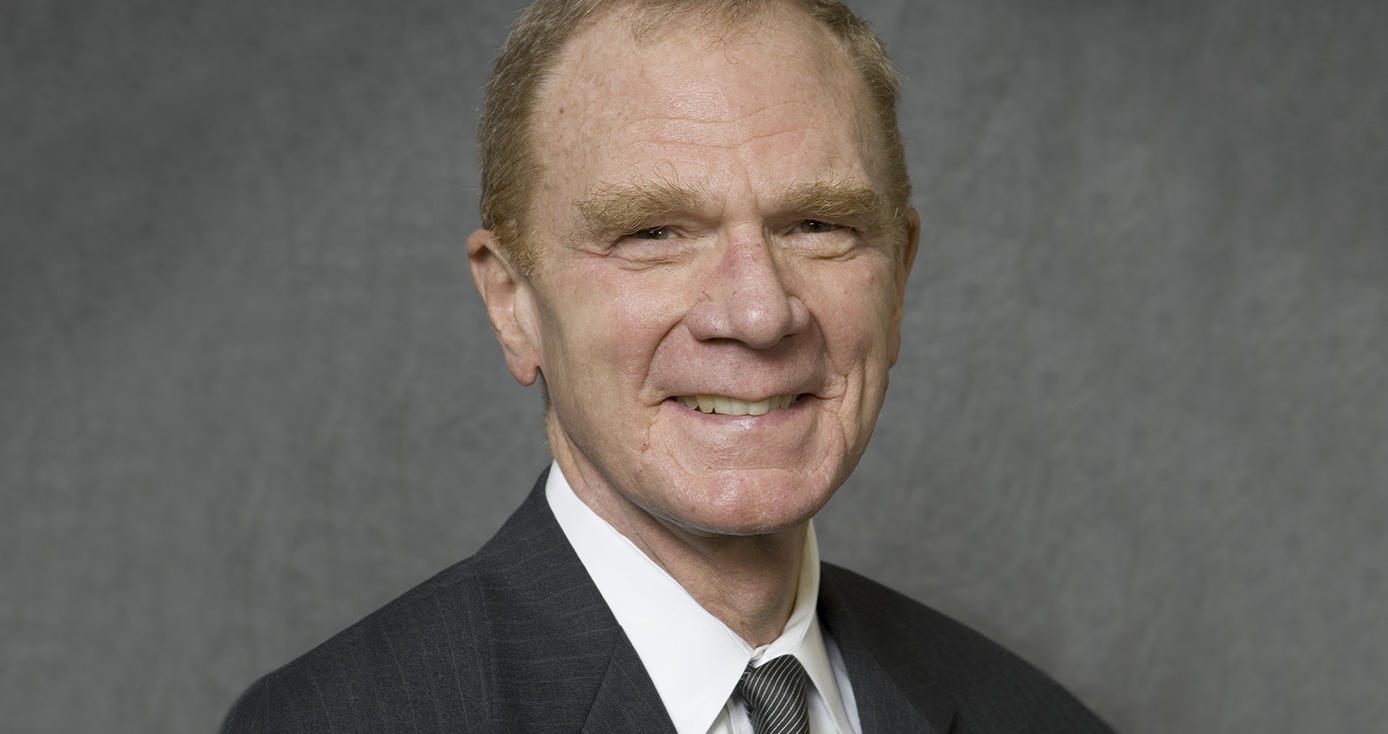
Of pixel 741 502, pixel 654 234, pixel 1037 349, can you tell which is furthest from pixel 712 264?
pixel 1037 349

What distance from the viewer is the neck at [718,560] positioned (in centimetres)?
259

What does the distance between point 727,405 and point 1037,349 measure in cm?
205

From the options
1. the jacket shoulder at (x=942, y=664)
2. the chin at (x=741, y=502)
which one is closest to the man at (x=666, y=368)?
the chin at (x=741, y=502)

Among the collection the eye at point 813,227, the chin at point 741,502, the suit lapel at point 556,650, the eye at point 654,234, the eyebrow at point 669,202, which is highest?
the eyebrow at point 669,202

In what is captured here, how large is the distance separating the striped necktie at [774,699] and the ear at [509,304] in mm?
659

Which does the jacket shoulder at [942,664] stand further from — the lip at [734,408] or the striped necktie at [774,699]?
the lip at [734,408]

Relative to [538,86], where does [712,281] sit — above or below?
below

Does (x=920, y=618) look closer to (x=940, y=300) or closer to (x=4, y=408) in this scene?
(x=940, y=300)

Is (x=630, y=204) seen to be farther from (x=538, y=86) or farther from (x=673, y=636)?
(x=673, y=636)

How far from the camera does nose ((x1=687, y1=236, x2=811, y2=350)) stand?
233cm

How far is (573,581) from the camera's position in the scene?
257cm

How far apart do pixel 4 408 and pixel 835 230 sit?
8.16 feet

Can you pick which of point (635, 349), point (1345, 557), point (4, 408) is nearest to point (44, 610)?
point (4, 408)

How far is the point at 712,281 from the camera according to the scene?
238 cm
